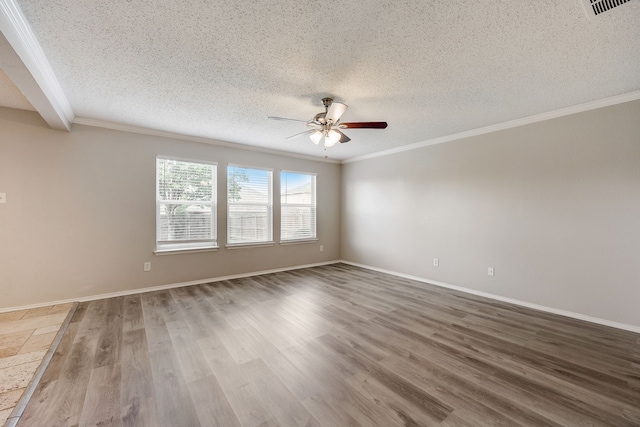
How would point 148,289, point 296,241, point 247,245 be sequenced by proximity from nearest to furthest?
1. point 148,289
2. point 247,245
3. point 296,241

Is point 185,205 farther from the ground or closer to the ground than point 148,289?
farther from the ground

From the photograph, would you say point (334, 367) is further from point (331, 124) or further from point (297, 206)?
point (297, 206)

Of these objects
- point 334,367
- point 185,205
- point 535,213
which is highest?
point 185,205

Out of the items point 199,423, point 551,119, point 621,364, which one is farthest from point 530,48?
point 199,423

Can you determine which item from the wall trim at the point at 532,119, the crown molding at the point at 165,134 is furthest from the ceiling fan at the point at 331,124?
the crown molding at the point at 165,134

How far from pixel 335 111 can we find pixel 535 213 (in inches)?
118

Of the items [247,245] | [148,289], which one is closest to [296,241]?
[247,245]

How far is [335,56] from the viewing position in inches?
81.0

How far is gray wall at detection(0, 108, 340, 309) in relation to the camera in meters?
3.11

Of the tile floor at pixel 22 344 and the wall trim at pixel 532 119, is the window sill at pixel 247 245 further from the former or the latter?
the wall trim at pixel 532 119

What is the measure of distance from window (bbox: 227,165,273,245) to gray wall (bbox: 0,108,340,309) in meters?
0.38

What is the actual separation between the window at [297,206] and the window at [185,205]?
1.44 meters

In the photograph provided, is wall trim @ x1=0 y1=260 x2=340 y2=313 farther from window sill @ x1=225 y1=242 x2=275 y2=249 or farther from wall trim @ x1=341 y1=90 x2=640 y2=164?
wall trim @ x1=341 y1=90 x2=640 y2=164

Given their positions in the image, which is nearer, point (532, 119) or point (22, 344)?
point (22, 344)
